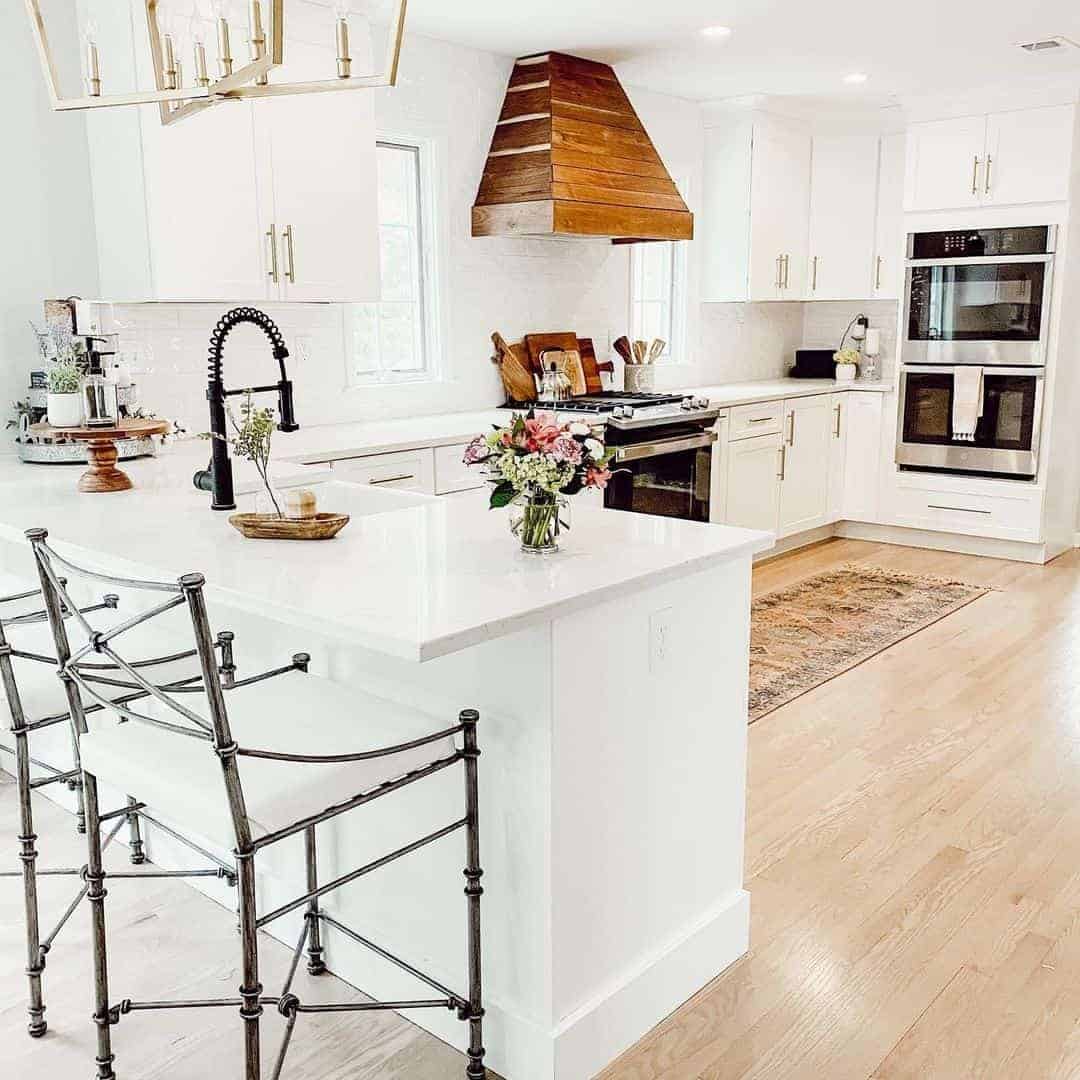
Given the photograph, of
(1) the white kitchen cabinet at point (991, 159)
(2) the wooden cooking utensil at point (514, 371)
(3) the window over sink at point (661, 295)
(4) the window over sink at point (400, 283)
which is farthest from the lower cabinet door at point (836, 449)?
(4) the window over sink at point (400, 283)

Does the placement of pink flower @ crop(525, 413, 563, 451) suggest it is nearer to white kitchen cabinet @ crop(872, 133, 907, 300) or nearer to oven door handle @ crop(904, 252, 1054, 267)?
oven door handle @ crop(904, 252, 1054, 267)

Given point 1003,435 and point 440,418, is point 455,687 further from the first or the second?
point 1003,435

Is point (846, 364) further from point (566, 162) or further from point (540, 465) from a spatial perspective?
point (540, 465)

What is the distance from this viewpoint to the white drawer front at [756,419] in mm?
5629

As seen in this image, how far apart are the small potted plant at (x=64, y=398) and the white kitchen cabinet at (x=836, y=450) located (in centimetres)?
451

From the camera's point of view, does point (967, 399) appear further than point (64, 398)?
Yes

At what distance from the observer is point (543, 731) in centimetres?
188

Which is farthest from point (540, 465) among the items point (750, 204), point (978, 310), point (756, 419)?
point (978, 310)

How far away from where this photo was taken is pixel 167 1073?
206 centimetres

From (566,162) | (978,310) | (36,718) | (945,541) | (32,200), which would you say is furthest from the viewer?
(945,541)

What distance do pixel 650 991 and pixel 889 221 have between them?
551cm

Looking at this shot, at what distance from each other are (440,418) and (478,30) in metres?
1.61

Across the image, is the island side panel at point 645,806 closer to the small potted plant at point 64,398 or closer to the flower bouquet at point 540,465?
the flower bouquet at point 540,465

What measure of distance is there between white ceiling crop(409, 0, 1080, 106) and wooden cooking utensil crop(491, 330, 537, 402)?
4.29 ft
